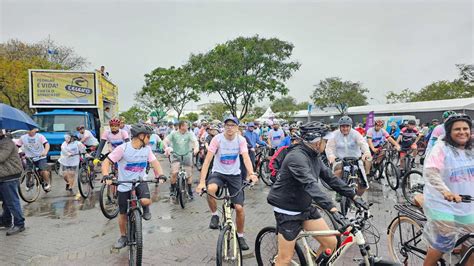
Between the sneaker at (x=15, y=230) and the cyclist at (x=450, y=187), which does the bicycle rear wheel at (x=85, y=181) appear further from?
the cyclist at (x=450, y=187)

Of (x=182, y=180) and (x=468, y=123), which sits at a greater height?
(x=468, y=123)

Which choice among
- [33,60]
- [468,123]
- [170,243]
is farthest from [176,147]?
[33,60]

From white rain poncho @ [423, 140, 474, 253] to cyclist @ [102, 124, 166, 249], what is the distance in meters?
3.20

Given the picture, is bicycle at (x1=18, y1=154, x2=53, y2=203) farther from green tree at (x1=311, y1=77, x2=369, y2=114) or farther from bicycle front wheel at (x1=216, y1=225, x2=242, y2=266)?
green tree at (x1=311, y1=77, x2=369, y2=114)

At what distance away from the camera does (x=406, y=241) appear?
3898mm

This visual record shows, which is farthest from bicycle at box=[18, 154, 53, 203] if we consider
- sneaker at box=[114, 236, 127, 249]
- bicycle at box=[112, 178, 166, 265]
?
bicycle at box=[112, 178, 166, 265]

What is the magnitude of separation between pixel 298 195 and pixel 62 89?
13.9 m

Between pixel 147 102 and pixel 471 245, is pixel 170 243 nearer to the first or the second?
pixel 471 245

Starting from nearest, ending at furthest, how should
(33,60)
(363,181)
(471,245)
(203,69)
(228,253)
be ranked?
(471,245)
(228,253)
(363,181)
(203,69)
(33,60)

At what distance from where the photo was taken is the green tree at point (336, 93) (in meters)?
49.9

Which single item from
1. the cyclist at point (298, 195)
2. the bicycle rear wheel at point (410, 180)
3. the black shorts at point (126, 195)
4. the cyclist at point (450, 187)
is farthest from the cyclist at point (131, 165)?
the bicycle rear wheel at point (410, 180)

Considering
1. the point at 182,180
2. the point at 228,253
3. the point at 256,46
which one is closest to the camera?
the point at 228,253

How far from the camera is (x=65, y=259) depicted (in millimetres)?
4746

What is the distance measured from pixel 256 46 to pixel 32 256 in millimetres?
17500
